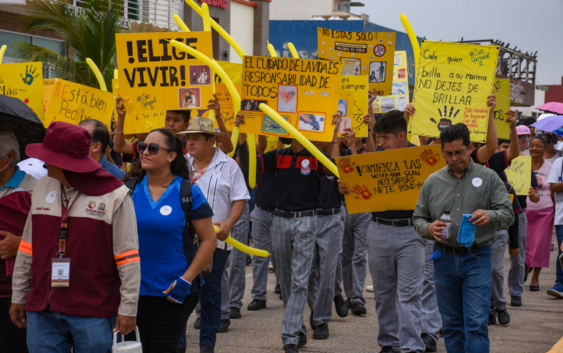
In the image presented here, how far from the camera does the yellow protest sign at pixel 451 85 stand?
6836mm

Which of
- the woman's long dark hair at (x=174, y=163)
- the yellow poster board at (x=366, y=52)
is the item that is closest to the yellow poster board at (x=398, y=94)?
the yellow poster board at (x=366, y=52)

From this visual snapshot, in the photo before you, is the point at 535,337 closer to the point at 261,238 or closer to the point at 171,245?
the point at 261,238

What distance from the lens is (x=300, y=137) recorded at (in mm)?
6160

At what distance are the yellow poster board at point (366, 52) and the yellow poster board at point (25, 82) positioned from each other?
3444 millimetres

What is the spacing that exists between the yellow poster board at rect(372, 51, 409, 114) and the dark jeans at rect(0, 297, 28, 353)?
7.49m

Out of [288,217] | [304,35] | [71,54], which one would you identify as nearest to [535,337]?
[288,217]

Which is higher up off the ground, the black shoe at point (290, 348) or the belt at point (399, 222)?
the belt at point (399, 222)

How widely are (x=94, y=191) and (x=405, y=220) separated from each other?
3133 mm

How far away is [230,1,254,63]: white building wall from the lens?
24.4m

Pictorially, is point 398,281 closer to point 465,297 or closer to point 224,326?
point 465,297

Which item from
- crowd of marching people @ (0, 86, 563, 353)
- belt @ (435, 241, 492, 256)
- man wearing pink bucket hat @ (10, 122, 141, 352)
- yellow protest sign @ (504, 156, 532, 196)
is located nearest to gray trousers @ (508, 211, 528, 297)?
crowd of marching people @ (0, 86, 563, 353)

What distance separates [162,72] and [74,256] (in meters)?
3.47

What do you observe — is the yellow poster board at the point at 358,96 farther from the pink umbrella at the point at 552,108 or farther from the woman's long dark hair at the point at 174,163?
the pink umbrella at the point at 552,108

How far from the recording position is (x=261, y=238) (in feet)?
27.5
